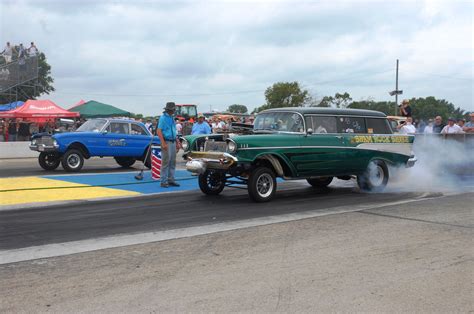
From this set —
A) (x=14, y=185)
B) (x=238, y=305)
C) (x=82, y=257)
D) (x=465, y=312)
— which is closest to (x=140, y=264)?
(x=82, y=257)

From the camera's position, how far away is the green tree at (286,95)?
55406 mm

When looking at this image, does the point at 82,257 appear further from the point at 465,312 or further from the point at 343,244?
the point at 465,312

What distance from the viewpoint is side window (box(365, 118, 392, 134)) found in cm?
1063

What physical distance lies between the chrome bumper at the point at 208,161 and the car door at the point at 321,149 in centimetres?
159

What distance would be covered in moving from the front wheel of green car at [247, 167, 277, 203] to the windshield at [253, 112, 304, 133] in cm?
105

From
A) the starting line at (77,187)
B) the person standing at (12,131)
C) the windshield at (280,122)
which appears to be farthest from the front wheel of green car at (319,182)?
the person standing at (12,131)

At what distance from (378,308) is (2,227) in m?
5.37

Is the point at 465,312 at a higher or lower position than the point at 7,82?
lower

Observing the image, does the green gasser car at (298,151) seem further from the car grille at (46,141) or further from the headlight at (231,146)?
the car grille at (46,141)

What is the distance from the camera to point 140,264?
5.06m

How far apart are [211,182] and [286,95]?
48.1 meters

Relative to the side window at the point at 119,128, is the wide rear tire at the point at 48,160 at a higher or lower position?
lower

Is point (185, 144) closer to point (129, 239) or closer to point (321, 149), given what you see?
point (321, 149)

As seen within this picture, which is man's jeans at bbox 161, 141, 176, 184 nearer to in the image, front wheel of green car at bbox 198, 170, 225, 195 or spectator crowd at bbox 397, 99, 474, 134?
front wheel of green car at bbox 198, 170, 225, 195
